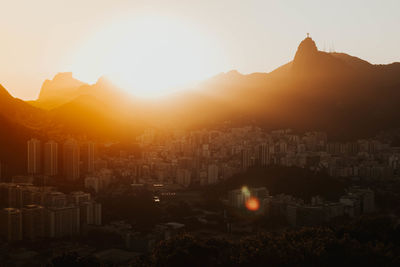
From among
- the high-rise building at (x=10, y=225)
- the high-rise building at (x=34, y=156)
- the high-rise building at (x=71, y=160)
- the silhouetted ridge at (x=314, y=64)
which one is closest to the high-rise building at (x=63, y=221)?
the high-rise building at (x=10, y=225)

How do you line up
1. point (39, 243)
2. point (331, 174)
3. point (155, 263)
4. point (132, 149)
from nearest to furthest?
point (155, 263)
point (39, 243)
point (331, 174)
point (132, 149)

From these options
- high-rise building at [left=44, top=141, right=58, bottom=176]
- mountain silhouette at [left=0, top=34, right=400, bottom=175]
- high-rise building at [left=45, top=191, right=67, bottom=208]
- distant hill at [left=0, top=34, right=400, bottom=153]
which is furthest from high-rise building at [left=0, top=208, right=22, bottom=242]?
distant hill at [left=0, top=34, right=400, bottom=153]

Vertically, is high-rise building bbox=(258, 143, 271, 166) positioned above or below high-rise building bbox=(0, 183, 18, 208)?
above

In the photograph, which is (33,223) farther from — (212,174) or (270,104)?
(270,104)

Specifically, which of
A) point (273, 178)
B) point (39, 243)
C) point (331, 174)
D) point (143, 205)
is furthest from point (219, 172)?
point (39, 243)

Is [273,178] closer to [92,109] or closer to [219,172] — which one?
[219,172]

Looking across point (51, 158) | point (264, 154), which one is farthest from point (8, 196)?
point (264, 154)

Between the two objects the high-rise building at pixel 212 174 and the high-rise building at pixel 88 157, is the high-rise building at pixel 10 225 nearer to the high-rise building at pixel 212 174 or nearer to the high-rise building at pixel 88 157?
the high-rise building at pixel 88 157

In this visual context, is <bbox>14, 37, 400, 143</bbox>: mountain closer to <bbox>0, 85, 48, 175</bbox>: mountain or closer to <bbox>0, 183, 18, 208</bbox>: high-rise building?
<bbox>0, 85, 48, 175</bbox>: mountain

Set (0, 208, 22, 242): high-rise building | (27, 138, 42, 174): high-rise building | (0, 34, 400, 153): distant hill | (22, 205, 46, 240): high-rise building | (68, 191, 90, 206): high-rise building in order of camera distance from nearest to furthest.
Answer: (0, 208, 22, 242): high-rise building
(22, 205, 46, 240): high-rise building
(68, 191, 90, 206): high-rise building
(27, 138, 42, 174): high-rise building
(0, 34, 400, 153): distant hill
